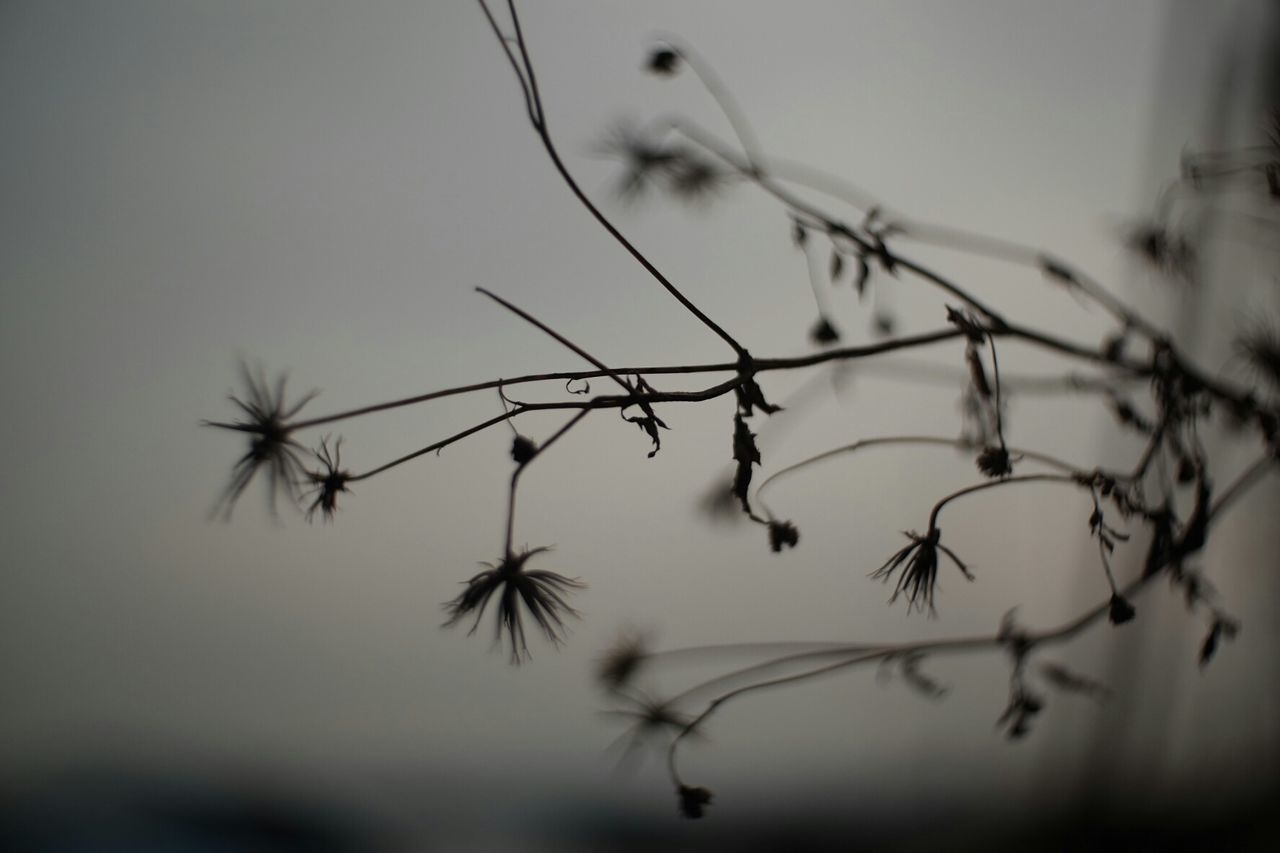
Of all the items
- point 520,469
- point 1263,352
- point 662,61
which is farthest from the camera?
point 1263,352

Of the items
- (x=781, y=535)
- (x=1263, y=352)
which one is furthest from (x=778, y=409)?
(x=1263, y=352)

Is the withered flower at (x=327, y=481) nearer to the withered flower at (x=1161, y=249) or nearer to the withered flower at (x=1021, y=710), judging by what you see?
the withered flower at (x=1021, y=710)

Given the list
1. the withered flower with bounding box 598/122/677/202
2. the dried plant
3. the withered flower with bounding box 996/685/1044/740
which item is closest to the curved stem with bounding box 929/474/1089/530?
the dried plant

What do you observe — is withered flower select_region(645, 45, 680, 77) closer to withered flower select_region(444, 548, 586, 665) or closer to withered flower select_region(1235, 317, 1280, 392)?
withered flower select_region(444, 548, 586, 665)

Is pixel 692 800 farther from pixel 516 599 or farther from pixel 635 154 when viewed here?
pixel 635 154

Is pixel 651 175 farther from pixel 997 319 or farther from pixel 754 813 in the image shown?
pixel 754 813
